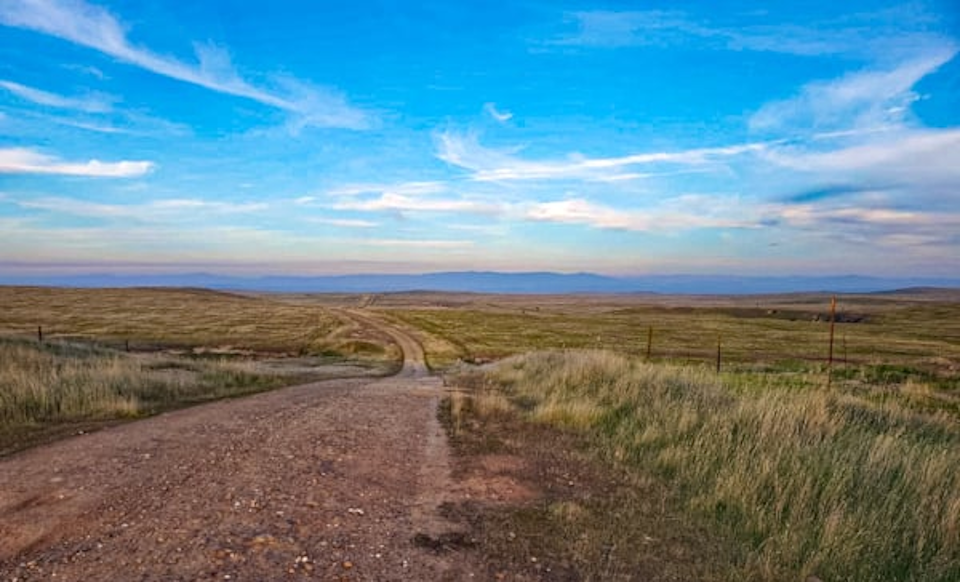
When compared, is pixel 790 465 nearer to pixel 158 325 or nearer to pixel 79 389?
pixel 79 389

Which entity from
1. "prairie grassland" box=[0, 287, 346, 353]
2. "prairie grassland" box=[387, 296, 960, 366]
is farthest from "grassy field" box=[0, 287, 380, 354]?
"prairie grassland" box=[387, 296, 960, 366]

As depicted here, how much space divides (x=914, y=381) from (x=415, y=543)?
28524 millimetres

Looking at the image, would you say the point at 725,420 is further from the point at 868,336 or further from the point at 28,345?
the point at 868,336

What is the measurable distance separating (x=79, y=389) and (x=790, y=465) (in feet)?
50.3

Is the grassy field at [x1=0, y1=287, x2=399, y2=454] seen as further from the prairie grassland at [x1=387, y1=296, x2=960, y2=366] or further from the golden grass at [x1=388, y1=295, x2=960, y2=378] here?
the prairie grassland at [x1=387, y1=296, x2=960, y2=366]

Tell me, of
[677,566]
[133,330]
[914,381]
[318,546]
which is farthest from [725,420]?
[133,330]

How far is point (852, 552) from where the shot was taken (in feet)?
20.4

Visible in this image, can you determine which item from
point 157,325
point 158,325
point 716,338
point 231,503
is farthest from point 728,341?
point 157,325

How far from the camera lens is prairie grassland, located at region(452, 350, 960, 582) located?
629cm

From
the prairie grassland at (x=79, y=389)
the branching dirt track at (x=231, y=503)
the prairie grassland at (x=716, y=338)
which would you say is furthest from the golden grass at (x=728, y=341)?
the branching dirt track at (x=231, y=503)

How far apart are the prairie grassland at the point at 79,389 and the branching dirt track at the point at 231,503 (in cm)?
172

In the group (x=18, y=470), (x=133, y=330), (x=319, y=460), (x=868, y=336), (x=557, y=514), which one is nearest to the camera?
(x=557, y=514)

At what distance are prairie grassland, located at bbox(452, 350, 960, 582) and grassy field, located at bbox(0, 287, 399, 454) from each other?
882cm

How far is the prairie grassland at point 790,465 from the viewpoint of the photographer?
629cm
